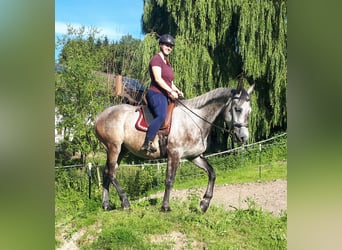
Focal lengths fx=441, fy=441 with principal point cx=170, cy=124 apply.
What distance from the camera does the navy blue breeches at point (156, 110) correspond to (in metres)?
5.07

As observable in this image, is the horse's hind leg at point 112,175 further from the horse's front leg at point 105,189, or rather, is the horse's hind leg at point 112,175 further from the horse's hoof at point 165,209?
the horse's hoof at point 165,209

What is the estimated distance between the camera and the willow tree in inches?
210

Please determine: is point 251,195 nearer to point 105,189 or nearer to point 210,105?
point 210,105

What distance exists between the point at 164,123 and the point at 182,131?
24cm

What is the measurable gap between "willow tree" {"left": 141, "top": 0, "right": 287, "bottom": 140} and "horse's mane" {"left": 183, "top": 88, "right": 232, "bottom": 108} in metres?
0.10

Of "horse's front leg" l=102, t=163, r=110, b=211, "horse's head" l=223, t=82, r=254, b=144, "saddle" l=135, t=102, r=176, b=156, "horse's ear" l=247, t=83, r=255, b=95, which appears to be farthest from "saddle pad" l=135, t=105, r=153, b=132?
"horse's ear" l=247, t=83, r=255, b=95

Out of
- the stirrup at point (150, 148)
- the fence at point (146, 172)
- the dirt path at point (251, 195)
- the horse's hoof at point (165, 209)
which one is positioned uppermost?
the stirrup at point (150, 148)

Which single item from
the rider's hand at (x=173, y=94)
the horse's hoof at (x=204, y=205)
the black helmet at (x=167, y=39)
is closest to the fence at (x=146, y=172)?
the horse's hoof at (x=204, y=205)

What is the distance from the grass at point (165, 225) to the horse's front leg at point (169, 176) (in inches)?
2.7

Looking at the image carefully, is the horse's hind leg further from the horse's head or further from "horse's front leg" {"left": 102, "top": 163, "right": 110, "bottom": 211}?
the horse's head
